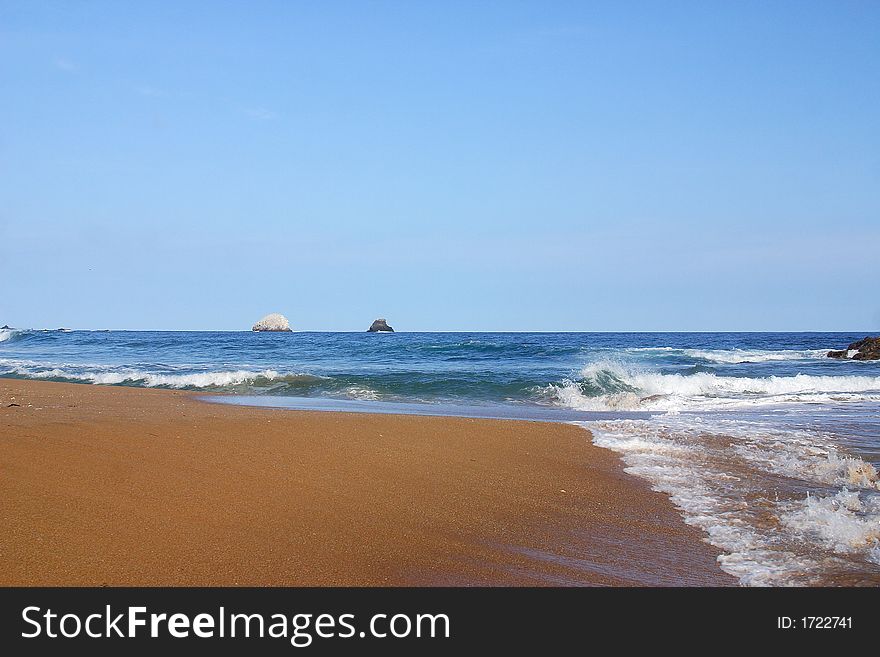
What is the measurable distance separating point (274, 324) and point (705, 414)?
8214 centimetres

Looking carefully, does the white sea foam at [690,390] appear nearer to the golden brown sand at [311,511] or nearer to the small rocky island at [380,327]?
the golden brown sand at [311,511]

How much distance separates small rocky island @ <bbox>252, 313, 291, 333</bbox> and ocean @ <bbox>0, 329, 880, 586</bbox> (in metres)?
62.1

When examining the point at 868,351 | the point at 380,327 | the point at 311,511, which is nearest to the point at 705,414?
the point at 311,511

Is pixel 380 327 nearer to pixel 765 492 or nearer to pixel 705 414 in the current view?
pixel 705 414

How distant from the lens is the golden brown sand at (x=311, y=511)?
315cm

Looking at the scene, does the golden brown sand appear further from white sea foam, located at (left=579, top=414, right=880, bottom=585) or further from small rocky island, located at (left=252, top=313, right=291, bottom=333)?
small rocky island, located at (left=252, top=313, right=291, bottom=333)

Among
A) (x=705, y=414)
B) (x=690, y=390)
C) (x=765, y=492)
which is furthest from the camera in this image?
(x=690, y=390)

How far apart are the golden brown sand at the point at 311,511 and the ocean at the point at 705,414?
0.44 metres

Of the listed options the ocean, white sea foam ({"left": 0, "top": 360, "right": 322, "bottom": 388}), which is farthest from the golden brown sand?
white sea foam ({"left": 0, "top": 360, "right": 322, "bottom": 388})

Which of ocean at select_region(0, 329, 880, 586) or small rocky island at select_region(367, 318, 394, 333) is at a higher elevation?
small rocky island at select_region(367, 318, 394, 333)

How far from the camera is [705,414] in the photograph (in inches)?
430

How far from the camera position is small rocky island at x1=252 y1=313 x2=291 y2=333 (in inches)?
3477

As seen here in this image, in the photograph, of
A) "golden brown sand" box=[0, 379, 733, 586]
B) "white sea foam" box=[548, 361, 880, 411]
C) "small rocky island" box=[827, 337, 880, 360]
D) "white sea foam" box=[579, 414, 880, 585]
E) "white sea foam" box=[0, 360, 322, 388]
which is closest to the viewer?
"golden brown sand" box=[0, 379, 733, 586]
